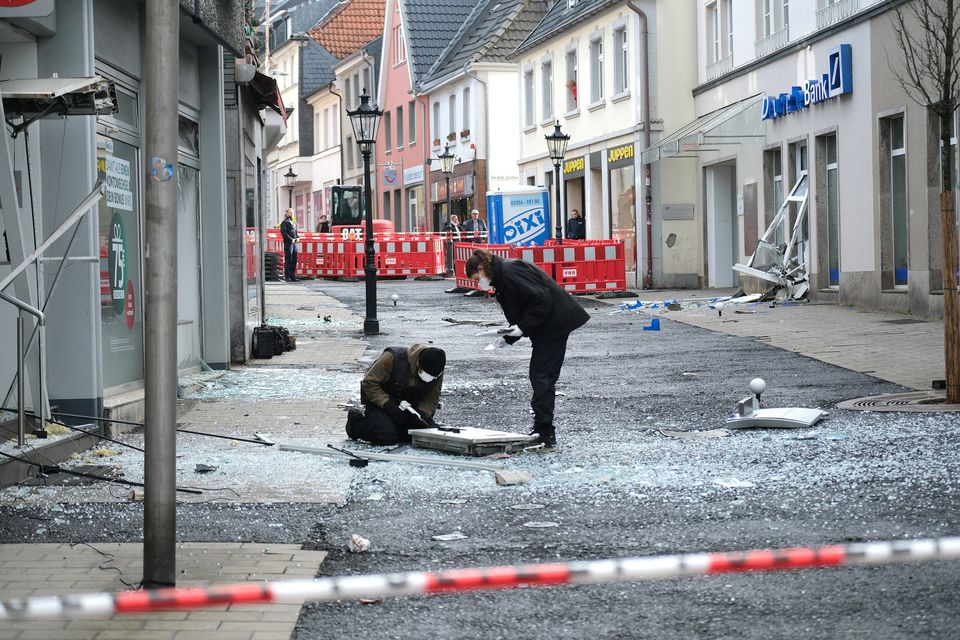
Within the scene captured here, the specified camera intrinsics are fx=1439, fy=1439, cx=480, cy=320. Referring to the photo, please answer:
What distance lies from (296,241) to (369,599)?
132ft

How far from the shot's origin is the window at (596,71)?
38.8 metres

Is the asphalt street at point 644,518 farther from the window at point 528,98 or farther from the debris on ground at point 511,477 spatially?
the window at point 528,98

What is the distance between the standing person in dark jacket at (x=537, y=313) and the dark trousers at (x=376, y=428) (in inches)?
39.2

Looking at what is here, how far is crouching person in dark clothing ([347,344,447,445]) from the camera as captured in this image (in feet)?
33.1

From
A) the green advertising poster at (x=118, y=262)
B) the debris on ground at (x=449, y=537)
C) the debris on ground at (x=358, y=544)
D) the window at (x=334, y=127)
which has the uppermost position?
the window at (x=334, y=127)

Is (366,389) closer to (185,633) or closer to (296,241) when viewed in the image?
(185,633)

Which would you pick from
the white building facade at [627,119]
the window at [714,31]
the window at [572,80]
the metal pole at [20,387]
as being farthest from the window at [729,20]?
the metal pole at [20,387]

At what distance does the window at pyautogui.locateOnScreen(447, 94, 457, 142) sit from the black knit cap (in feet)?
147

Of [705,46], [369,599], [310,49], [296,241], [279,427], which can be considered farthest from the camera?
[310,49]

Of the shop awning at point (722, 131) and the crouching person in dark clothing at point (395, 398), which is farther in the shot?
the shop awning at point (722, 131)

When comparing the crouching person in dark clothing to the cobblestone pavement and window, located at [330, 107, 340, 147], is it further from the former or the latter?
window, located at [330, 107, 340, 147]

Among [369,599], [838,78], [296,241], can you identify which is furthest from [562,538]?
[296,241]

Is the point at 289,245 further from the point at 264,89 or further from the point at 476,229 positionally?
the point at 264,89

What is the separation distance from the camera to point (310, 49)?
79000 millimetres
